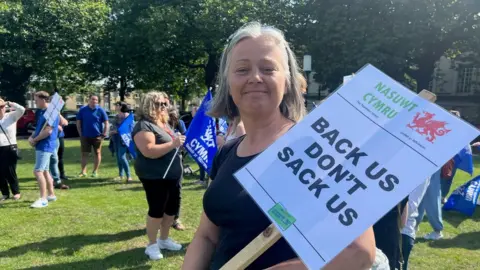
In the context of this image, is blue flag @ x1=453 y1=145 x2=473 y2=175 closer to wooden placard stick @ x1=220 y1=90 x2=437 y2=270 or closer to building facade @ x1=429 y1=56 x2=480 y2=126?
wooden placard stick @ x1=220 y1=90 x2=437 y2=270

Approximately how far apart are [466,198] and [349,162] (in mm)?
6339

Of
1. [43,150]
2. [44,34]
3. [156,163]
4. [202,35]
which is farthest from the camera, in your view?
[44,34]

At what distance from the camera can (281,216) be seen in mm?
1208

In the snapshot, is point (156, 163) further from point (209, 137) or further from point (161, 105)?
point (209, 137)

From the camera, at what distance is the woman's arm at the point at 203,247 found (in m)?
1.72

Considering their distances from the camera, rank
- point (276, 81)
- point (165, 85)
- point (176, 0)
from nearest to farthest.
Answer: point (276, 81) < point (176, 0) < point (165, 85)

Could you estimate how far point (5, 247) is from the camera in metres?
5.05

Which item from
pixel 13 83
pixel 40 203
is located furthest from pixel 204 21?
pixel 40 203

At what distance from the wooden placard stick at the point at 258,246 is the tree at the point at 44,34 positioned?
74.8 feet

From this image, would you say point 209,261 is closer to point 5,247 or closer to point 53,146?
point 5,247

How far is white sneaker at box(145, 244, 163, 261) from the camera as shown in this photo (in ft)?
15.4

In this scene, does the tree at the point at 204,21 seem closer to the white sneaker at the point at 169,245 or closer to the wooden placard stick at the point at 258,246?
the white sneaker at the point at 169,245

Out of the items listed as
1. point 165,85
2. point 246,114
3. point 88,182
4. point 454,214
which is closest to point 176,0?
point 165,85

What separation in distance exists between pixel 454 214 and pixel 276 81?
251 inches
